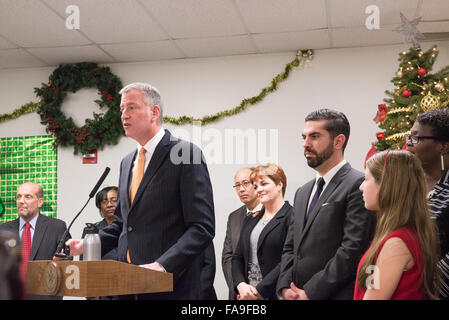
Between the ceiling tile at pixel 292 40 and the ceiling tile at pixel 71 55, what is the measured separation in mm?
1685

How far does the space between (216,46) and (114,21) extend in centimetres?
115

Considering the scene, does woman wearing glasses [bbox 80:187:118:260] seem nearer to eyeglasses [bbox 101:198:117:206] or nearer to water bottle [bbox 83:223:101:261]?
eyeglasses [bbox 101:198:117:206]

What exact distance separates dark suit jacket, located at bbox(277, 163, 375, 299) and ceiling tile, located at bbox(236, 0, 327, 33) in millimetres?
2340

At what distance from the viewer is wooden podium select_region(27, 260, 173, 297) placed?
1602mm

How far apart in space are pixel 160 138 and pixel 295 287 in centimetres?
90

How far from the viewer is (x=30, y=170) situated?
5.84 m

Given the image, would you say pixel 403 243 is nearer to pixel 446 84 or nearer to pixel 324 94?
pixel 446 84

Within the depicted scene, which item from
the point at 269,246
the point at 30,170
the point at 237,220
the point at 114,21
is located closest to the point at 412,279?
the point at 269,246

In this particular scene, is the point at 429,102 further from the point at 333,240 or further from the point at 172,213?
the point at 172,213

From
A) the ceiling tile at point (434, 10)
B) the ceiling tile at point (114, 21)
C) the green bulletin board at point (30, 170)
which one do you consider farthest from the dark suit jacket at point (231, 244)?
the green bulletin board at point (30, 170)

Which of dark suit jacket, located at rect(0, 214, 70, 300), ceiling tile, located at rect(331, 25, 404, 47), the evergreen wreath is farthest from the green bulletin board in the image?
ceiling tile, located at rect(331, 25, 404, 47)

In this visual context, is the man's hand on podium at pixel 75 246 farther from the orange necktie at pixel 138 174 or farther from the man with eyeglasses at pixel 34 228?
the man with eyeglasses at pixel 34 228

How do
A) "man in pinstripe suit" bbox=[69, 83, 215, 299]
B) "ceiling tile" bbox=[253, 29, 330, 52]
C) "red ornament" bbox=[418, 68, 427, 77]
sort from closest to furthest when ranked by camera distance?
"man in pinstripe suit" bbox=[69, 83, 215, 299] → "red ornament" bbox=[418, 68, 427, 77] → "ceiling tile" bbox=[253, 29, 330, 52]

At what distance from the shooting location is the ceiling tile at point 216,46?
17.0 ft
